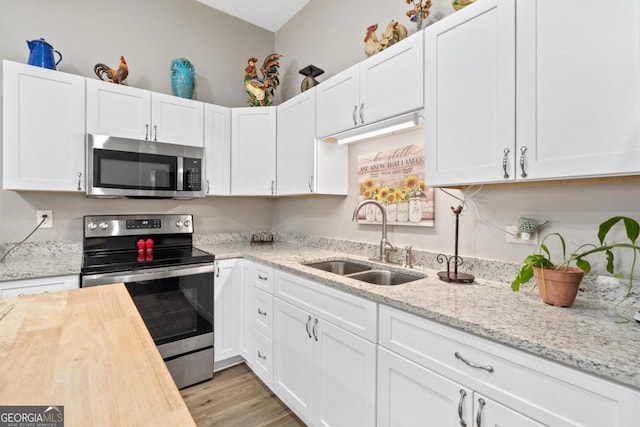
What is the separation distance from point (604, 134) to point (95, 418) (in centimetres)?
149

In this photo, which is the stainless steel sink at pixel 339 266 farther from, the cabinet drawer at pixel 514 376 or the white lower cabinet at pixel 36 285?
the white lower cabinet at pixel 36 285

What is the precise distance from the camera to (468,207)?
1641mm

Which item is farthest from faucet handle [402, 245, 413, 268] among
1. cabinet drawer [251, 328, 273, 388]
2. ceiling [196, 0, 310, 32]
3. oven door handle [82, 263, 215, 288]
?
ceiling [196, 0, 310, 32]

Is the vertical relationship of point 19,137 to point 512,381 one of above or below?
above

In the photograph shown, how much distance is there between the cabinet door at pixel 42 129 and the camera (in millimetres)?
1855

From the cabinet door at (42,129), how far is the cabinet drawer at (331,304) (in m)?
1.58

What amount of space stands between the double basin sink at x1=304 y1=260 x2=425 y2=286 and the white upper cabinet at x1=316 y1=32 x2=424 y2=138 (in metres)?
0.91

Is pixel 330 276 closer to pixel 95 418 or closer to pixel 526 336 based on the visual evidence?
pixel 526 336

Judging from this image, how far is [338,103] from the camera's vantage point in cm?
200

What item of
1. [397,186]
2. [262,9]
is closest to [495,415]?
[397,186]

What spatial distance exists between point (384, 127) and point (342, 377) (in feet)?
4.54

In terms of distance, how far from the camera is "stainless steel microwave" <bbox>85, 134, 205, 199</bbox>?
2.07 meters

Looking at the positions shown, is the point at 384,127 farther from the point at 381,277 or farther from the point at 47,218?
the point at 47,218

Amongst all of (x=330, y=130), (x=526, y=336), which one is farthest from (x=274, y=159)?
(x=526, y=336)
